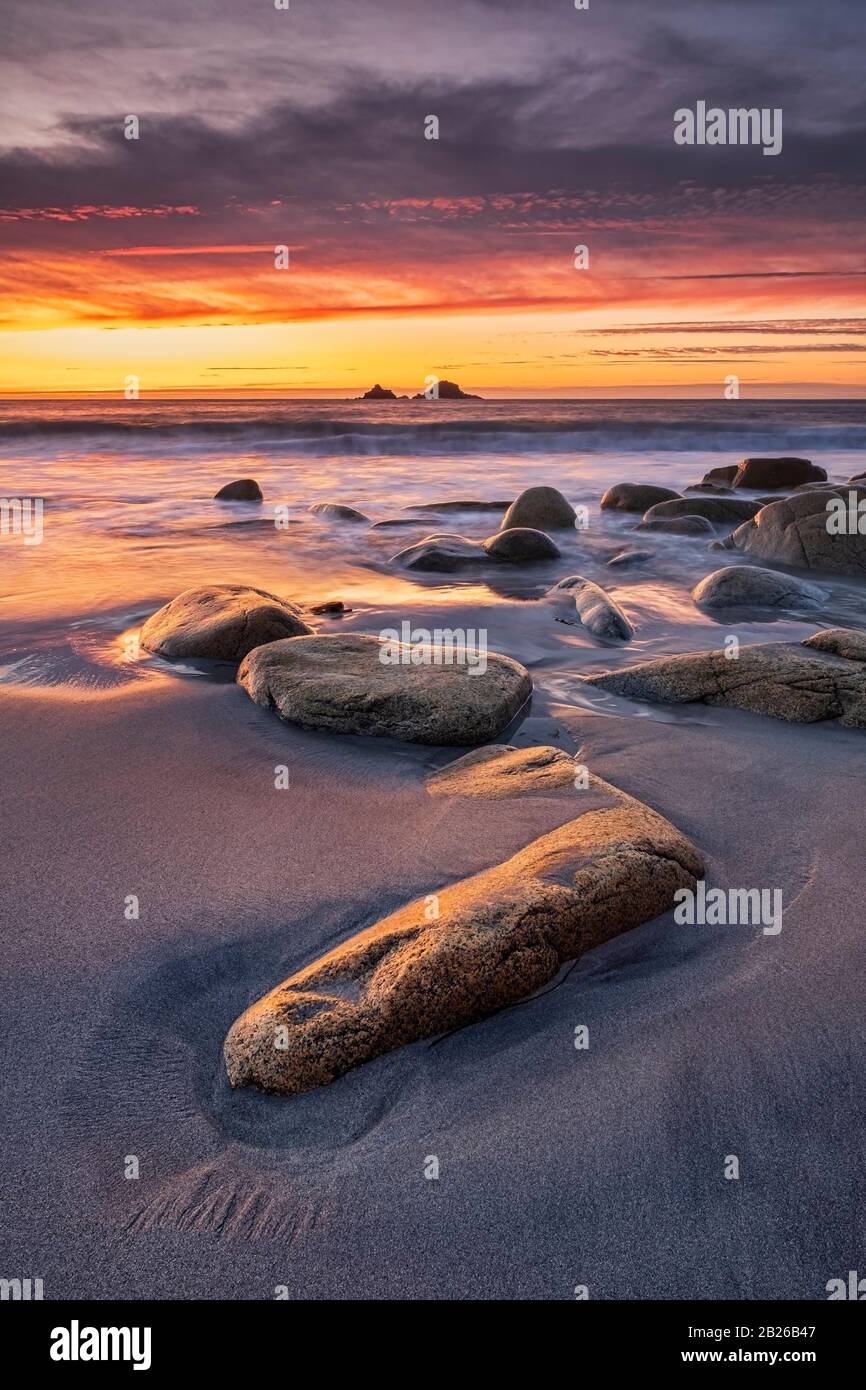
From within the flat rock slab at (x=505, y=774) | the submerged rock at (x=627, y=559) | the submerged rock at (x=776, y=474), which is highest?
the submerged rock at (x=776, y=474)

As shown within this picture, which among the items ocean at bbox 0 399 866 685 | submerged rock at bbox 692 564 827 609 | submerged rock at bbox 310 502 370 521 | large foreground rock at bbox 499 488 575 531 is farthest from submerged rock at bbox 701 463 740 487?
submerged rock at bbox 692 564 827 609

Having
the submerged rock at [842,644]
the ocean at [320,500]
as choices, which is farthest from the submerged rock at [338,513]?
the submerged rock at [842,644]

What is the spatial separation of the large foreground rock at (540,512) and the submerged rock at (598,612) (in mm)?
3780

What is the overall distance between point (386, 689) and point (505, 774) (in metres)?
0.90

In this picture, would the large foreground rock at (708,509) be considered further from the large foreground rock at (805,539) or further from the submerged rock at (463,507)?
the large foreground rock at (805,539)

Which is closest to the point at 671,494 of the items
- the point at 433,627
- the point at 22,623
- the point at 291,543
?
the point at 291,543

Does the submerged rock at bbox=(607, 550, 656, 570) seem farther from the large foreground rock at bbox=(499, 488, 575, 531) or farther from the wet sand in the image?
the wet sand

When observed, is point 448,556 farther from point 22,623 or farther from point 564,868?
point 564,868

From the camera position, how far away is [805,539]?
8633 millimetres

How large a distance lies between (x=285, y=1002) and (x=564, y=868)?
37.2 inches

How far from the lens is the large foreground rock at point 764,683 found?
4.45 metres

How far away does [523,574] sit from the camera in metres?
8.55

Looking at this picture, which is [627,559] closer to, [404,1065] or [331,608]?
[331,608]

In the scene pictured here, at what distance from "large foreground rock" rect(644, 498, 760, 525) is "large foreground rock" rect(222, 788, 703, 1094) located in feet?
32.2
